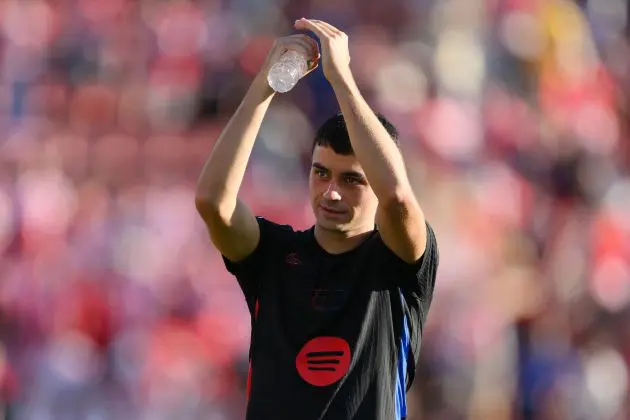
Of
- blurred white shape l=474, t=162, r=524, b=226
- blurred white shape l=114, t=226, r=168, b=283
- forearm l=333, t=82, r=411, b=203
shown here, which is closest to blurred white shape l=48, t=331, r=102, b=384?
blurred white shape l=114, t=226, r=168, b=283

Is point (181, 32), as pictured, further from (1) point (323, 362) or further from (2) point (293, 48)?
(1) point (323, 362)

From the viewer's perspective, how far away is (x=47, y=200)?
5.86m

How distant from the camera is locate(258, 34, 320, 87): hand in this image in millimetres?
2441

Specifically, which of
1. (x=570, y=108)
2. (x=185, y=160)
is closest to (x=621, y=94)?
(x=570, y=108)

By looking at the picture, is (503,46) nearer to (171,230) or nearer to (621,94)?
(621,94)

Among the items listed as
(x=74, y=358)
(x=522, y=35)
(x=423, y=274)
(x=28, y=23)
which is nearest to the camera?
(x=423, y=274)

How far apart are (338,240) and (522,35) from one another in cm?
450

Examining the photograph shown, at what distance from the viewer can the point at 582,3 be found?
23.2 ft

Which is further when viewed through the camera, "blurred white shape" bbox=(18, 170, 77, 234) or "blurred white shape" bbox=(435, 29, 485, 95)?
"blurred white shape" bbox=(435, 29, 485, 95)

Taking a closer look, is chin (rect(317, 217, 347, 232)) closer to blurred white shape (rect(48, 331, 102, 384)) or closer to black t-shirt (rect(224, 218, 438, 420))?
black t-shirt (rect(224, 218, 438, 420))

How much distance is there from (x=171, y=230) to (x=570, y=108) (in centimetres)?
273

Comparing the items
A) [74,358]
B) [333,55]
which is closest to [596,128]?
[74,358]

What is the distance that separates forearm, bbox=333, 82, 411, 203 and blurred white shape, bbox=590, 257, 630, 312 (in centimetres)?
437

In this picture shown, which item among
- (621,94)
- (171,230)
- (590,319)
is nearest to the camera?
(171,230)
